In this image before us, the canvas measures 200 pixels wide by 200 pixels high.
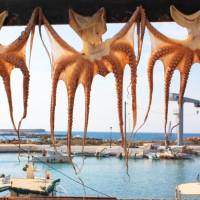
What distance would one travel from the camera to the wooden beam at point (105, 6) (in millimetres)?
2420

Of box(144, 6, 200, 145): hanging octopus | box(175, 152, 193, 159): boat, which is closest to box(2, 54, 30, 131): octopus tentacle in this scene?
box(144, 6, 200, 145): hanging octopus

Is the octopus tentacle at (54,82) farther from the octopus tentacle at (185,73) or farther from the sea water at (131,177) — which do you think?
the sea water at (131,177)

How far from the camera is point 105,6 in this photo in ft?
8.02

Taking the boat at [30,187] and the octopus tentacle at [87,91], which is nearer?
the octopus tentacle at [87,91]

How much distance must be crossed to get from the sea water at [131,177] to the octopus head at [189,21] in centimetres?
2071

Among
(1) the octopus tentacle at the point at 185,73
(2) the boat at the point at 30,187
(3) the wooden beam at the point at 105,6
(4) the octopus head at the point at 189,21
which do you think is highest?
(3) the wooden beam at the point at 105,6

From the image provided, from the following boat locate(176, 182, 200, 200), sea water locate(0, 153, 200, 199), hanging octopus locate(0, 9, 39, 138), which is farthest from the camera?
sea water locate(0, 153, 200, 199)

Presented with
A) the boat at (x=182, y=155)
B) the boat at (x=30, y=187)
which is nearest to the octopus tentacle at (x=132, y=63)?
the boat at (x=30, y=187)

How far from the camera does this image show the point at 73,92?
7.73 feet

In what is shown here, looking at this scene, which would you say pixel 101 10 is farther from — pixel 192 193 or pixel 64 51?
pixel 192 193

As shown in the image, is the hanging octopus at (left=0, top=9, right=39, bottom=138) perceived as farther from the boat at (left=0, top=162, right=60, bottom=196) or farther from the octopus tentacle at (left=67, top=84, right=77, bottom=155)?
the boat at (left=0, top=162, right=60, bottom=196)

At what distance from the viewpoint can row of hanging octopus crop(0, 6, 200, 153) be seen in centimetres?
235

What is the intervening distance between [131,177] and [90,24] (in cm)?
3677

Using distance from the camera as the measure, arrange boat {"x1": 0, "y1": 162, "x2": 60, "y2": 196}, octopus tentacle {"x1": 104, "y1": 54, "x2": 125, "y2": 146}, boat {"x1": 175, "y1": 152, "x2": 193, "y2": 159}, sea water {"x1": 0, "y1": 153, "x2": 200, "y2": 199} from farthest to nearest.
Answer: boat {"x1": 175, "y1": 152, "x2": 193, "y2": 159} < sea water {"x1": 0, "y1": 153, "x2": 200, "y2": 199} < boat {"x1": 0, "y1": 162, "x2": 60, "y2": 196} < octopus tentacle {"x1": 104, "y1": 54, "x2": 125, "y2": 146}
